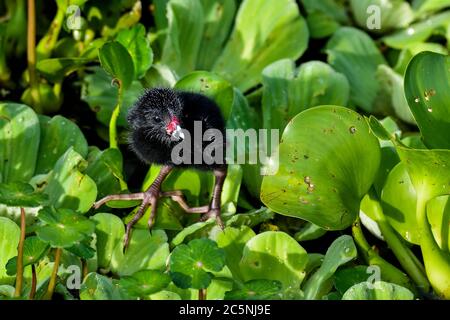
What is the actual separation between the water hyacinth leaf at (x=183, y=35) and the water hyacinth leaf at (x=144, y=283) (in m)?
0.91

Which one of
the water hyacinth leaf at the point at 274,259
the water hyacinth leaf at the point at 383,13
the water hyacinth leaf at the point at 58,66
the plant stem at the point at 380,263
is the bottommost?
the plant stem at the point at 380,263

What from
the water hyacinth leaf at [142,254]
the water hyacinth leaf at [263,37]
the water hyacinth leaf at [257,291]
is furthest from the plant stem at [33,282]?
the water hyacinth leaf at [263,37]

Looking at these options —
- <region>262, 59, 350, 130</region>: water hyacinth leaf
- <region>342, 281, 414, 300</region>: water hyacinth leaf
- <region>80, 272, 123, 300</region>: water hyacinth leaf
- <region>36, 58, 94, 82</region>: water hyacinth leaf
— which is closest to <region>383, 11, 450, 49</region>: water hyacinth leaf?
<region>262, 59, 350, 130</region>: water hyacinth leaf

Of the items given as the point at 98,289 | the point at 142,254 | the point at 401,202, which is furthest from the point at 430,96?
the point at 98,289

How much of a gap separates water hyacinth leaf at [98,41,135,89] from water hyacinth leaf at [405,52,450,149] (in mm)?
664

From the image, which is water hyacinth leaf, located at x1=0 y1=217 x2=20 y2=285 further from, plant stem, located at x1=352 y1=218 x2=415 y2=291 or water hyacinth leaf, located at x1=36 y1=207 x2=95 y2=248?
plant stem, located at x1=352 y1=218 x2=415 y2=291

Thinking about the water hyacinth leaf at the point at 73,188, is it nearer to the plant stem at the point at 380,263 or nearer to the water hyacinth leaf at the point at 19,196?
the water hyacinth leaf at the point at 19,196

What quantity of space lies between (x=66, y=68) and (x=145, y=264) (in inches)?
28.0

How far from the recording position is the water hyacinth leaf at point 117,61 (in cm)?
213

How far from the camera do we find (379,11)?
2916 millimetres

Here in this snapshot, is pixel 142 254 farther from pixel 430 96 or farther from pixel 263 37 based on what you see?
pixel 263 37

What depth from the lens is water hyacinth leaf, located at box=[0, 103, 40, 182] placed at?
218 cm

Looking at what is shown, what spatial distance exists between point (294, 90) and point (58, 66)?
0.63m

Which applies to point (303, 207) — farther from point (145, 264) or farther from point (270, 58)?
point (270, 58)
